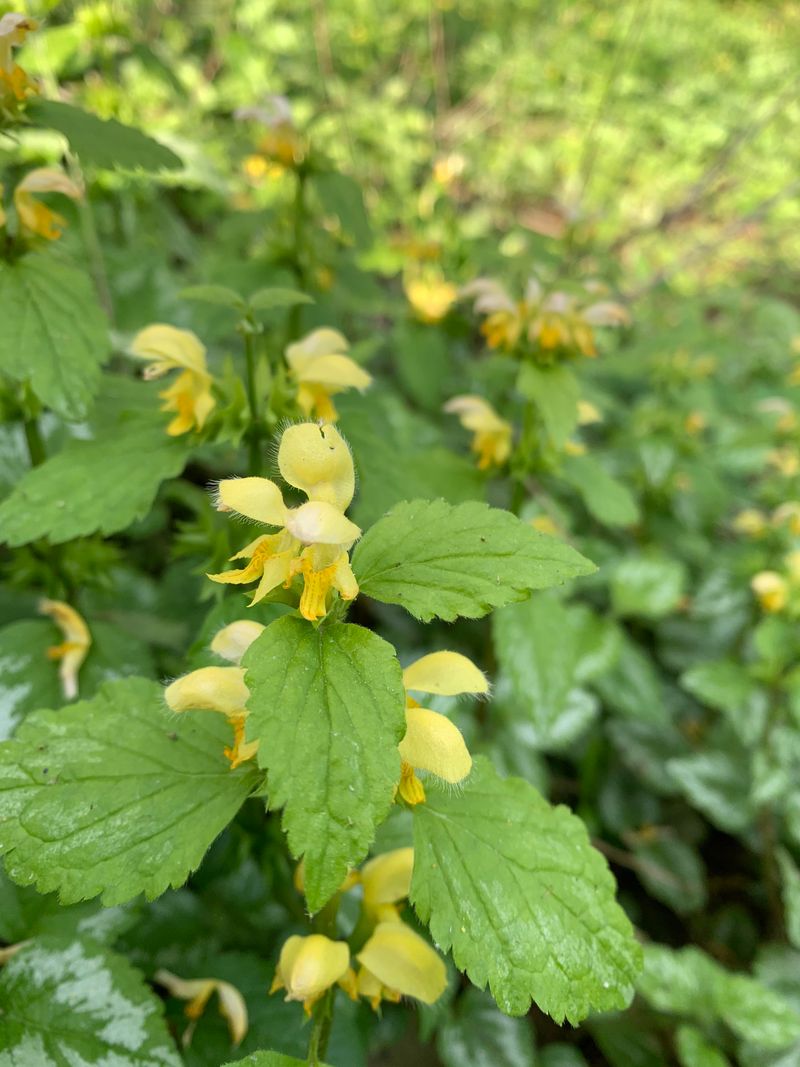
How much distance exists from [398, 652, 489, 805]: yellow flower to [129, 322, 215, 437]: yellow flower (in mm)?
409

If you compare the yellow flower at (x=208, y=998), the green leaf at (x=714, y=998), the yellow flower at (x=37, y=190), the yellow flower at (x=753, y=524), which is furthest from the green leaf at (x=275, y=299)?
the yellow flower at (x=753, y=524)

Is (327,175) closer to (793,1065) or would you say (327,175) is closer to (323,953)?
(323,953)

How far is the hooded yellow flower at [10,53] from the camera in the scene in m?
0.77

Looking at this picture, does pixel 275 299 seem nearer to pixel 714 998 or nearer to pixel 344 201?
pixel 344 201

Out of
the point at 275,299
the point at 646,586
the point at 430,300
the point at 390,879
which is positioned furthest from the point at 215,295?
the point at 430,300

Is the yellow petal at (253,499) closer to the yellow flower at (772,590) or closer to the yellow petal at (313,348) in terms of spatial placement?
the yellow petal at (313,348)

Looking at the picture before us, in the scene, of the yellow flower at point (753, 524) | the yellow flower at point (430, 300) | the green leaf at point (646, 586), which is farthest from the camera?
the yellow flower at point (430, 300)

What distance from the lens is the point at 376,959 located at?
0.69 meters

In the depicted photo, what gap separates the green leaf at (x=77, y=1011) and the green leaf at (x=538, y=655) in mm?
655

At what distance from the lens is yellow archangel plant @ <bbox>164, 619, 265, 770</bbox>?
2.02 ft

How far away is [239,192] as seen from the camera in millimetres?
2873

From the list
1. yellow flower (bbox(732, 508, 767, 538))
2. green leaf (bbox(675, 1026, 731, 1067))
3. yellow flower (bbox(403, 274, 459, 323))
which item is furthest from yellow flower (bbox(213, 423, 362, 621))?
yellow flower (bbox(403, 274, 459, 323))

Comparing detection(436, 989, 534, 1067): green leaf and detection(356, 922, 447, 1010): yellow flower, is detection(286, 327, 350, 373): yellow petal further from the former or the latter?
detection(436, 989, 534, 1067): green leaf

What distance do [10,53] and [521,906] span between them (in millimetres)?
1012
